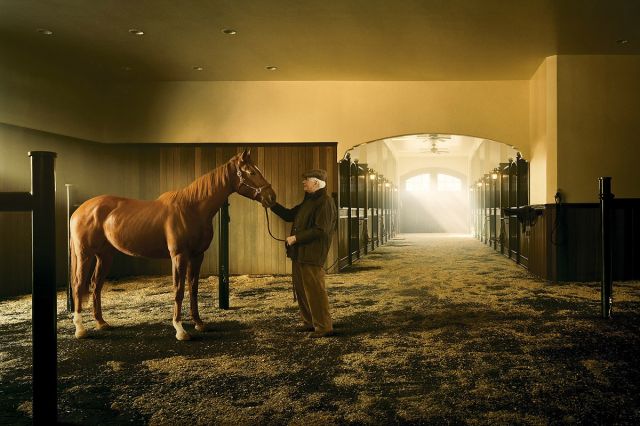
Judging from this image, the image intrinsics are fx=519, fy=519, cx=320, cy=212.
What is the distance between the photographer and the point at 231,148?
7.71 m

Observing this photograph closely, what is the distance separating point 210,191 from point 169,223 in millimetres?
374

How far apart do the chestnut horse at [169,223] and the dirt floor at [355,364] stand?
509 millimetres

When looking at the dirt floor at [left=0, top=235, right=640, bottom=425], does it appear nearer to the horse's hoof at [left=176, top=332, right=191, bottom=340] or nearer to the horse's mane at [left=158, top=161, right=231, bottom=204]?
the horse's hoof at [left=176, top=332, right=191, bottom=340]

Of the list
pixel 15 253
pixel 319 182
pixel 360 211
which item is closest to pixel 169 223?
pixel 319 182

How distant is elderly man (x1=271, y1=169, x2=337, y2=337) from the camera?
12.3 ft

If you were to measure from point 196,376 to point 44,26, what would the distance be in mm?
4268

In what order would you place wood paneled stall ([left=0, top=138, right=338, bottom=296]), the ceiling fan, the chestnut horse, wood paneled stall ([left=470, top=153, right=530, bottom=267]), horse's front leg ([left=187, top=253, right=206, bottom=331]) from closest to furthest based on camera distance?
the chestnut horse < horse's front leg ([left=187, top=253, right=206, bottom=331]) < wood paneled stall ([left=0, top=138, right=338, bottom=296]) < wood paneled stall ([left=470, top=153, right=530, bottom=267]) < the ceiling fan

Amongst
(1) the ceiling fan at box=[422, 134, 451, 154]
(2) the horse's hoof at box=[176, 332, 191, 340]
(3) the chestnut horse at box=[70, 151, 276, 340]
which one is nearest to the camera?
(2) the horse's hoof at box=[176, 332, 191, 340]

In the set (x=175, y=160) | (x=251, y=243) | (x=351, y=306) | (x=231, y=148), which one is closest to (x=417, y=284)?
(x=351, y=306)

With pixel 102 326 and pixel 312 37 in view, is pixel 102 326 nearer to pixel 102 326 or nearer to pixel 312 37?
pixel 102 326

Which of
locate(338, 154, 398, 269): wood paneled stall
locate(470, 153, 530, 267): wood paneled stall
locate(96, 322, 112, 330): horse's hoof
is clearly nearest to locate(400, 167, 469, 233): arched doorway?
locate(338, 154, 398, 269): wood paneled stall

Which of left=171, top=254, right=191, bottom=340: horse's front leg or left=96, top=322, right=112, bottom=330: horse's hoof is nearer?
left=171, top=254, right=191, bottom=340: horse's front leg

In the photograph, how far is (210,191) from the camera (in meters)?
3.84

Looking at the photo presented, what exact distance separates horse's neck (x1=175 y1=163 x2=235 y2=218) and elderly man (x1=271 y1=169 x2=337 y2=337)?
58cm
